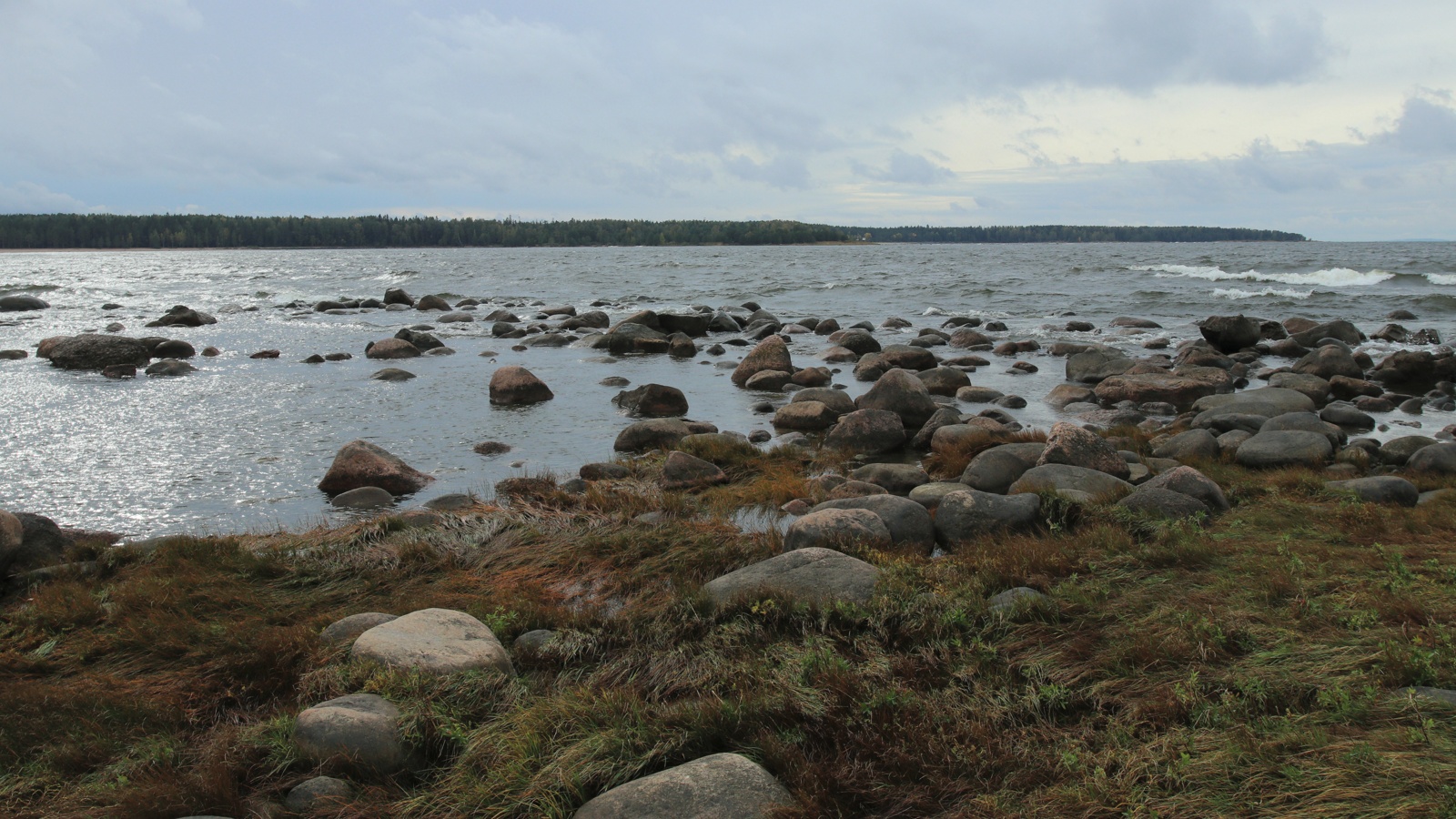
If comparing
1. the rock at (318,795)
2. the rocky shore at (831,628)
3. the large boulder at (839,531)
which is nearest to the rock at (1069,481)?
the rocky shore at (831,628)

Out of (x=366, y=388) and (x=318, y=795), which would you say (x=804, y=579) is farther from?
(x=366, y=388)

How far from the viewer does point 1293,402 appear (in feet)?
40.2

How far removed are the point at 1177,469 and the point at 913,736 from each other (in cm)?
455

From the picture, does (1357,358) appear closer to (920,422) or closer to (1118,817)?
(920,422)

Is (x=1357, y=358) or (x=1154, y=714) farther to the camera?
(x=1357, y=358)

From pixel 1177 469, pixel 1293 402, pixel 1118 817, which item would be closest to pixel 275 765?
pixel 1118 817

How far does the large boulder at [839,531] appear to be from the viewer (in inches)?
238

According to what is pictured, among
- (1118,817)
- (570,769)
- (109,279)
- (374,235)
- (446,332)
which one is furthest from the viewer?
(374,235)

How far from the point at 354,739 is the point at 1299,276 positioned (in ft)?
177

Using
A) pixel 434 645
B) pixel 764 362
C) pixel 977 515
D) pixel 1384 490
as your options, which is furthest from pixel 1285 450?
pixel 764 362

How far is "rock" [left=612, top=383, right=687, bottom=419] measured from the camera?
13.3 metres

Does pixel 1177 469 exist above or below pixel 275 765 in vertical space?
above

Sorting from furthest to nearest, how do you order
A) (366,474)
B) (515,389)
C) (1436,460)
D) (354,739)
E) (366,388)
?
(366,388) → (515,389) → (366,474) → (1436,460) → (354,739)

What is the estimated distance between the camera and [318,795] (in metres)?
3.37
